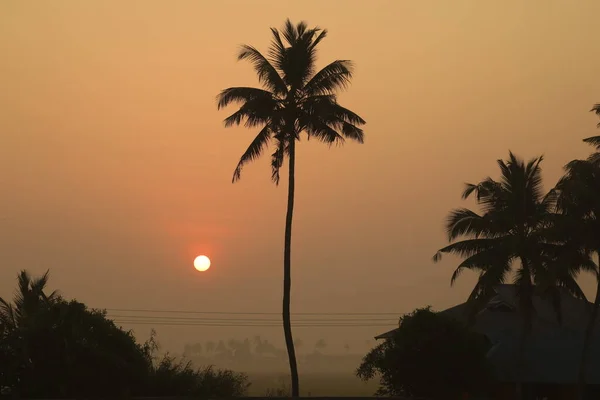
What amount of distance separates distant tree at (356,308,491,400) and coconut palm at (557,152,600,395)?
5545mm

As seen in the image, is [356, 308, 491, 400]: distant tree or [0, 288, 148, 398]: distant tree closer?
[0, 288, 148, 398]: distant tree

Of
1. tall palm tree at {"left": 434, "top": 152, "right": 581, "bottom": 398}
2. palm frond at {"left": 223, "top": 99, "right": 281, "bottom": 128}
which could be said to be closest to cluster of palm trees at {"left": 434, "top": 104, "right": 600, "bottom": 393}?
tall palm tree at {"left": 434, "top": 152, "right": 581, "bottom": 398}

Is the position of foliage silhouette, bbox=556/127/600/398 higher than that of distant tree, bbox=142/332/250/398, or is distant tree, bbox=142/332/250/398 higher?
foliage silhouette, bbox=556/127/600/398

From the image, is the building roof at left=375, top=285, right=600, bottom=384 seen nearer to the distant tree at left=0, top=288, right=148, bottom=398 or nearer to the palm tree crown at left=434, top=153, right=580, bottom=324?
the palm tree crown at left=434, top=153, right=580, bottom=324

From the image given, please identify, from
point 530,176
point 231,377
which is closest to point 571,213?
point 530,176

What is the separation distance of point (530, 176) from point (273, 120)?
12158mm

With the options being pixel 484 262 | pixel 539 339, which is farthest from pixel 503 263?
pixel 539 339

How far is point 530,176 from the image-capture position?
37.5m

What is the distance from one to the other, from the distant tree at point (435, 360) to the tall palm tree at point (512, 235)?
2.96 metres

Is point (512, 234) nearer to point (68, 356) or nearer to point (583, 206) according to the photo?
point (583, 206)

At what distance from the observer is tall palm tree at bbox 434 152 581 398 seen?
119ft

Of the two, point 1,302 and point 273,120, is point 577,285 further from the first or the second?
point 1,302

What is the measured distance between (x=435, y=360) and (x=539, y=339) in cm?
1030

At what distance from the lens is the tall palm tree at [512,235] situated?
119 ft
